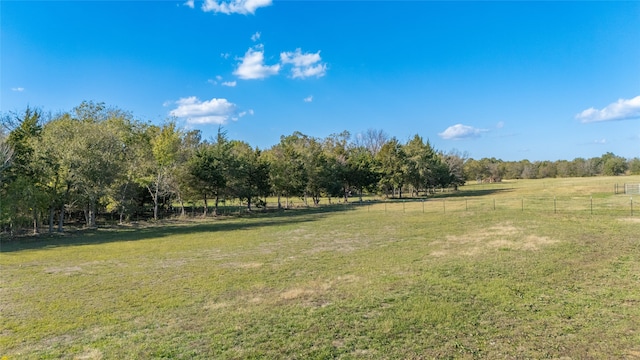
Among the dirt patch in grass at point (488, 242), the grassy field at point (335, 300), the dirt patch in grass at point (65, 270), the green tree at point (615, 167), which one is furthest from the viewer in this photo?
the green tree at point (615, 167)

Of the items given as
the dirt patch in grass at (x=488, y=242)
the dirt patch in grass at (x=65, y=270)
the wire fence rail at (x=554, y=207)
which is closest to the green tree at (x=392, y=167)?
the wire fence rail at (x=554, y=207)

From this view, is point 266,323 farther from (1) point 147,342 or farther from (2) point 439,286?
(2) point 439,286

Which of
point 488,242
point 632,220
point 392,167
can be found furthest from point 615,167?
point 488,242

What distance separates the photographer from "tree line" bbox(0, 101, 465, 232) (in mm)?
25562

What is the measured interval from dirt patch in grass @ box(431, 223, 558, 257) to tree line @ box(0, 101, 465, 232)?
25023mm

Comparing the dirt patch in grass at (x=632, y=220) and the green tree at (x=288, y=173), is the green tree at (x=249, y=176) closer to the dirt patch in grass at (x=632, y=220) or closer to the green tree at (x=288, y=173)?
the green tree at (x=288, y=173)

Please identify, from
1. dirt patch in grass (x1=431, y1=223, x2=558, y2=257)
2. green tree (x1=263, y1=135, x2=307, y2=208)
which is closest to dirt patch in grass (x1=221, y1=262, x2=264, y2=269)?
dirt patch in grass (x1=431, y1=223, x2=558, y2=257)

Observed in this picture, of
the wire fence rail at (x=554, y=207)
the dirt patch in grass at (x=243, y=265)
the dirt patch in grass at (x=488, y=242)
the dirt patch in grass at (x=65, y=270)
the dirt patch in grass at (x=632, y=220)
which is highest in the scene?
the wire fence rail at (x=554, y=207)

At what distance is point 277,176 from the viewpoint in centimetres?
4575

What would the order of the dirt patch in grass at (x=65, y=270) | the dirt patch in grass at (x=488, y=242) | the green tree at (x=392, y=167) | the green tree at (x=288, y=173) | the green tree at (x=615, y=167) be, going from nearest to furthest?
the dirt patch in grass at (x=65, y=270)
the dirt patch in grass at (x=488, y=242)
the green tree at (x=288, y=173)
the green tree at (x=392, y=167)
the green tree at (x=615, y=167)

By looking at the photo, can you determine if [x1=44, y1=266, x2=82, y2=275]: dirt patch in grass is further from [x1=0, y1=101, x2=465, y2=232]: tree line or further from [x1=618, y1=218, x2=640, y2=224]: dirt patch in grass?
[x1=618, y1=218, x2=640, y2=224]: dirt patch in grass

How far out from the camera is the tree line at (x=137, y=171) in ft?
83.9

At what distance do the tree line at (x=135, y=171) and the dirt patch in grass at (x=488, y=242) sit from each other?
82.1 ft

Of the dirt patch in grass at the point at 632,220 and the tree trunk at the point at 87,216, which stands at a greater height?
the tree trunk at the point at 87,216
